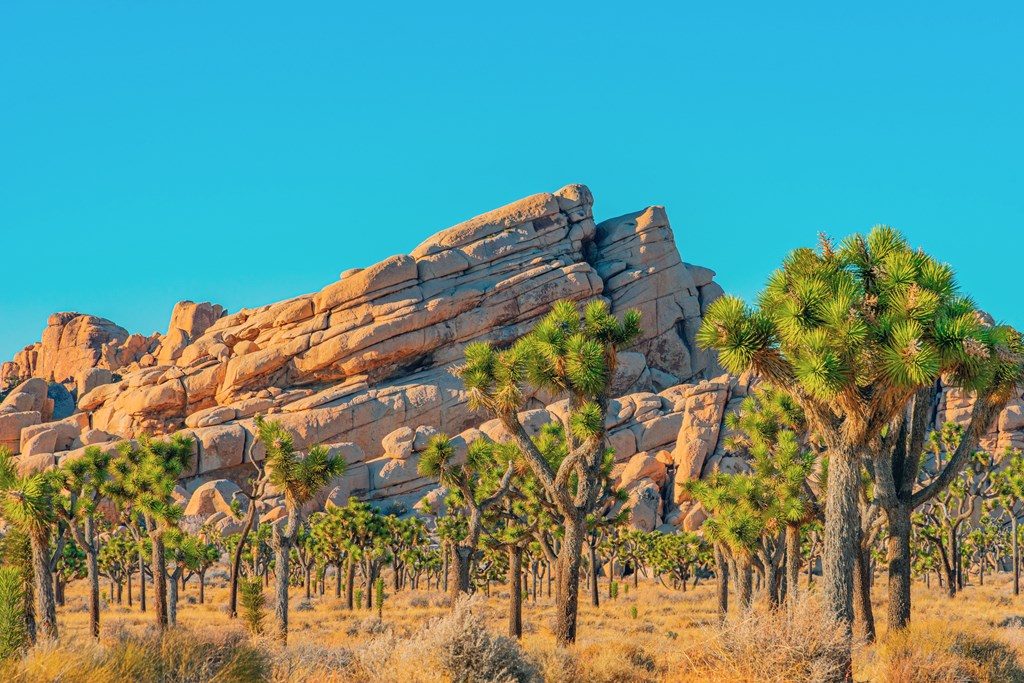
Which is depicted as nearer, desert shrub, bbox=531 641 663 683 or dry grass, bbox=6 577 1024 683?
dry grass, bbox=6 577 1024 683

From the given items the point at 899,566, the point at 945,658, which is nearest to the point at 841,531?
the point at 945,658

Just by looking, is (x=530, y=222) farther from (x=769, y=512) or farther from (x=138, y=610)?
(x=769, y=512)

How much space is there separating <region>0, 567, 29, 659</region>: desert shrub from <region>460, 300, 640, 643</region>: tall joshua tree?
33.9 feet

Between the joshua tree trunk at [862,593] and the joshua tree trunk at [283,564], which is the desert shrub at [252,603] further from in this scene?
the joshua tree trunk at [862,593]

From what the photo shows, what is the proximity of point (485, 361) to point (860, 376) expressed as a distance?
828cm

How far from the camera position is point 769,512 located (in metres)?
24.8

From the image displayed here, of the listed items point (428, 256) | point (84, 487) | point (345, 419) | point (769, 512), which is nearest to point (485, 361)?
point (769, 512)

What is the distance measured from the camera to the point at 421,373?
88.8 meters

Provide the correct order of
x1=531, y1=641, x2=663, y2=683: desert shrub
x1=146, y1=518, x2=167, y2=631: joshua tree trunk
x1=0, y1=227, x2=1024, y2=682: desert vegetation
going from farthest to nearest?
1. x1=146, y1=518, x2=167, y2=631: joshua tree trunk
2. x1=531, y1=641, x2=663, y2=683: desert shrub
3. x1=0, y1=227, x2=1024, y2=682: desert vegetation

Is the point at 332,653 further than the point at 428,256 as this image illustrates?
No

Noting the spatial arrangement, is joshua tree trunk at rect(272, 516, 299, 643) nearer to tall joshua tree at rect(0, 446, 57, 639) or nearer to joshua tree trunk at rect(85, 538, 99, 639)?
joshua tree trunk at rect(85, 538, 99, 639)

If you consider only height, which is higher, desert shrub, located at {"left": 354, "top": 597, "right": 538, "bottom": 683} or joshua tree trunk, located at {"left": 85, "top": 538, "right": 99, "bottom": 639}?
desert shrub, located at {"left": 354, "top": 597, "right": 538, "bottom": 683}

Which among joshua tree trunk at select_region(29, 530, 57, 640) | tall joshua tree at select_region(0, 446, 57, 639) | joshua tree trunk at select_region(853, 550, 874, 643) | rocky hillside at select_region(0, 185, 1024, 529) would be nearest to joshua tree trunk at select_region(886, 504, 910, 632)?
joshua tree trunk at select_region(853, 550, 874, 643)

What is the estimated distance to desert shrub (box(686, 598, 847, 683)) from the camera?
1101cm
